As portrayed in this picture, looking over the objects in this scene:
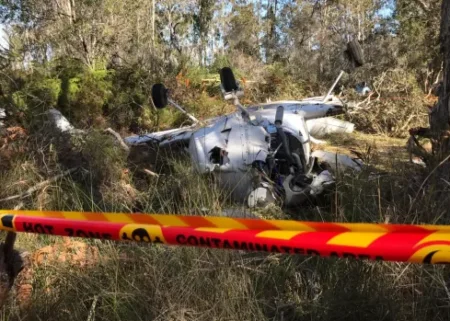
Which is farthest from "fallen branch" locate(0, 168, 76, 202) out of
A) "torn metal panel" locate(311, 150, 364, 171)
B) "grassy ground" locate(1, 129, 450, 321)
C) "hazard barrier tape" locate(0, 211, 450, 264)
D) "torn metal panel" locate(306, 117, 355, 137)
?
"torn metal panel" locate(306, 117, 355, 137)

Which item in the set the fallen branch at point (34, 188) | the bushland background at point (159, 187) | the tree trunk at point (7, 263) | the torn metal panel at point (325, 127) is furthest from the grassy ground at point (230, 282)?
the torn metal panel at point (325, 127)

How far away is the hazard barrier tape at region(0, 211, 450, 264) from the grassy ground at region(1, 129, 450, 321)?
83 centimetres

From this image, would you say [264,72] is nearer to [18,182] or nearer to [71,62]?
[71,62]

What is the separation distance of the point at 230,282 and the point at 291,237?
1153 mm

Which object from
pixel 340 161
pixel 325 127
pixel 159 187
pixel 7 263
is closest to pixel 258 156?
pixel 340 161

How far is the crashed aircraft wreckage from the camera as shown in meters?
4.71

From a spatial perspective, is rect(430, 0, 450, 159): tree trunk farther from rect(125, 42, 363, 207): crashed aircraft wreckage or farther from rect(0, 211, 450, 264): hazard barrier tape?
rect(0, 211, 450, 264): hazard barrier tape

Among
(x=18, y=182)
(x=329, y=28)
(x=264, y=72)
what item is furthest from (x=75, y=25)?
(x=329, y=28)

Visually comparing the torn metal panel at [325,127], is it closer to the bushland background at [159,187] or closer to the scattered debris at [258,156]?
the bushland background at [159,187]

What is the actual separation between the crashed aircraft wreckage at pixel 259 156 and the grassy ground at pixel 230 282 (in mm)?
1116

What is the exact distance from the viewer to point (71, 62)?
12.8 m

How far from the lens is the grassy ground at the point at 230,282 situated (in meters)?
2.32

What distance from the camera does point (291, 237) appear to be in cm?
140

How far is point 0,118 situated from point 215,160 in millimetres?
3990
